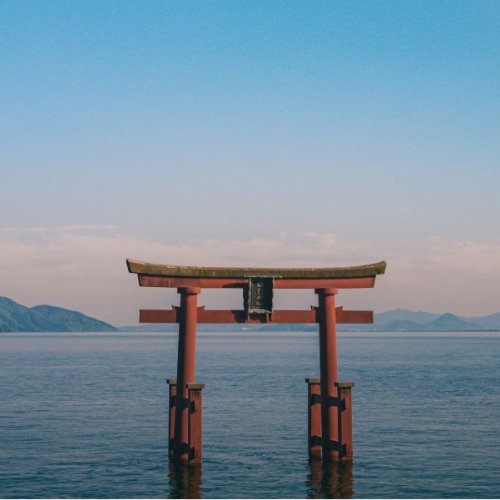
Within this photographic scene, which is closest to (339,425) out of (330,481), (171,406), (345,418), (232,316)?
(345,418)

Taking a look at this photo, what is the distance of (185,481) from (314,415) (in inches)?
163

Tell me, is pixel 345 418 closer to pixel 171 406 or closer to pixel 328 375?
pixel 328 375

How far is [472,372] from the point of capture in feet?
225

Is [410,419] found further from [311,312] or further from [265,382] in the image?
[265,382]

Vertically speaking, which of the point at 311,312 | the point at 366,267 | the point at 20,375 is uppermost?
the point at 366,267

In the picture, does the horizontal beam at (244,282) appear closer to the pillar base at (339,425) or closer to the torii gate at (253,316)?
the torii gate at (253,316)

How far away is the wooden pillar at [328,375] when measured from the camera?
19000 millimetres

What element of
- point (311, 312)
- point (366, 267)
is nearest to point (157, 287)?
point (311, 312)

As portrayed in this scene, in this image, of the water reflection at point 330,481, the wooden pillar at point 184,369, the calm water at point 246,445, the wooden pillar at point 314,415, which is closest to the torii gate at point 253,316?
the wooden pillar at point 184,369

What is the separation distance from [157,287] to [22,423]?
15823mm

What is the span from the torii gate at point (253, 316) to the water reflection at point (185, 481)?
0.37m

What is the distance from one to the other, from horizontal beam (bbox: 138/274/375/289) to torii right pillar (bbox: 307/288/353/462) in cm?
26

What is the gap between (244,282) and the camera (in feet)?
63.6

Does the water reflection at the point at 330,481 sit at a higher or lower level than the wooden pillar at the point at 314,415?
lower
